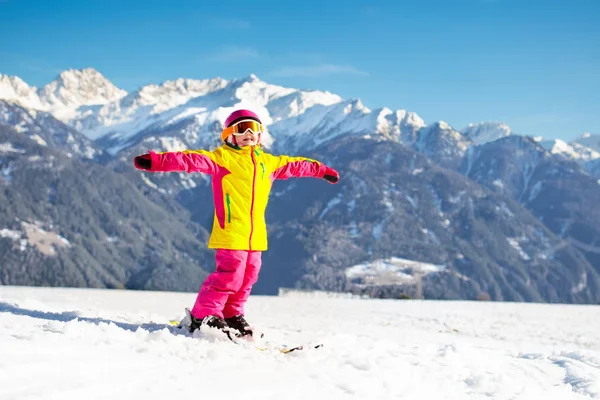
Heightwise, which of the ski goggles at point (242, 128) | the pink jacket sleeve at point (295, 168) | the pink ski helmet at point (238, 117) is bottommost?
the pink jacket sleeve at point (295, 168)

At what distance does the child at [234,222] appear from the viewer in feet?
20.4

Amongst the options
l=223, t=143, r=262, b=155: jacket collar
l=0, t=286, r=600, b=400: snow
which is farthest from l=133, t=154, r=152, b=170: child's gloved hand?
l=0, t=286, r=600, b=400: snow

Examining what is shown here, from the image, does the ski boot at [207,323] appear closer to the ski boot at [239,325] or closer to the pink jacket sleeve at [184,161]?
the ski boot at [239,325]

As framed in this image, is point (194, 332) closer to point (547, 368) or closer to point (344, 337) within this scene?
point (344, 337)

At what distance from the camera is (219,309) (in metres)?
6.32

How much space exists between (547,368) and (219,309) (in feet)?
11.7

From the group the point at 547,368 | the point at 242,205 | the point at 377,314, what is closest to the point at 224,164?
the point at 242,205

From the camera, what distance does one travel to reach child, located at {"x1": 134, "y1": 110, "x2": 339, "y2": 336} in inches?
245

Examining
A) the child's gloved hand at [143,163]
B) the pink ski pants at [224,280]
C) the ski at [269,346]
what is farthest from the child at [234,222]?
the child's gloved hand at [143,163]

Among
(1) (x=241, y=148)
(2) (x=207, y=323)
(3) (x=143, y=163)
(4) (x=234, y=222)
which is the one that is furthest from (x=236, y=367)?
(1) (x=241, y=148)

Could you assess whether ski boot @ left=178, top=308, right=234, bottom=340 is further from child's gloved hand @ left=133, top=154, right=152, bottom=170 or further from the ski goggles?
the ski goggles

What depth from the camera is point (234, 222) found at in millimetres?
6238

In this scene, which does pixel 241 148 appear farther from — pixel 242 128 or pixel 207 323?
pixel 207 323

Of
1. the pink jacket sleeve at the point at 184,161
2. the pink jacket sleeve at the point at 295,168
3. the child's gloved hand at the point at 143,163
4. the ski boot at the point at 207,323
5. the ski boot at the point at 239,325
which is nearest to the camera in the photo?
the child's gloved hand at the point at 143,163
